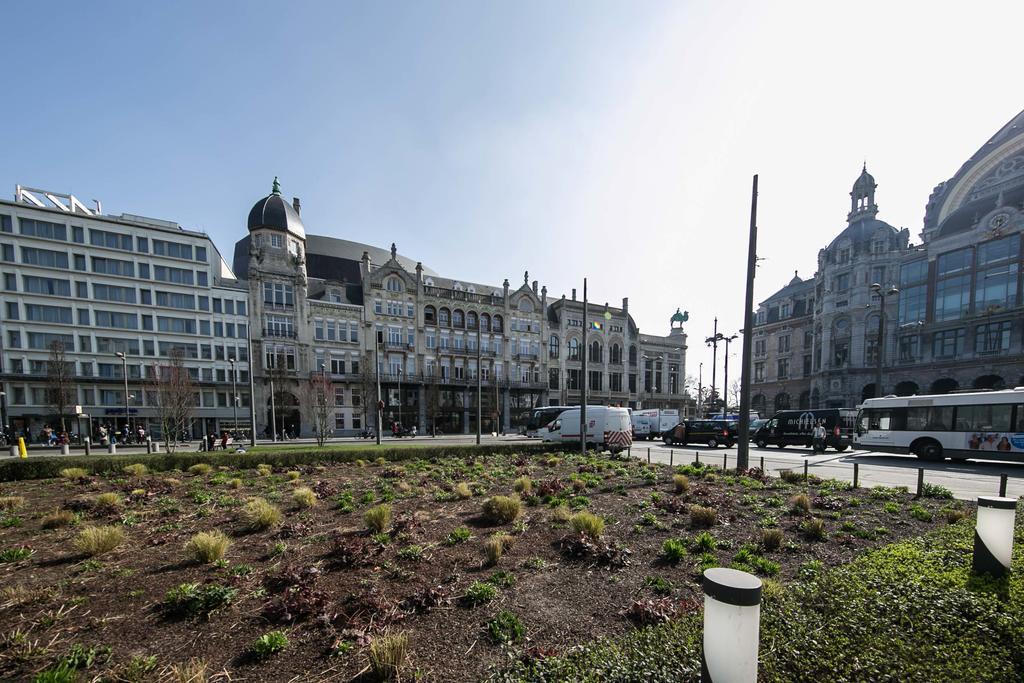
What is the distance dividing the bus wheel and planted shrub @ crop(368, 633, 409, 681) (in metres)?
27.2

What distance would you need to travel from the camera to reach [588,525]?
23.9 ft

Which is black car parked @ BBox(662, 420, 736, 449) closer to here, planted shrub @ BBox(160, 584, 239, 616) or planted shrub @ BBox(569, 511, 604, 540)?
planted shrub @ BBox(569, 511, 604, 540)

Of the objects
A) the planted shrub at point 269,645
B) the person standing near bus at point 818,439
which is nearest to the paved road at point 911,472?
the person standing near bus at point 818,439

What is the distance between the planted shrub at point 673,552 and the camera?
250 inches

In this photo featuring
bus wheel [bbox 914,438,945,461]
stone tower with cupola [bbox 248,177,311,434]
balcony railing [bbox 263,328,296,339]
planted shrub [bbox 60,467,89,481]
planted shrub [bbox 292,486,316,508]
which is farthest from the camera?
balcony railing [bbox 263,328,296,339]

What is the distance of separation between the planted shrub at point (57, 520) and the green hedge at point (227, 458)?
285 inches

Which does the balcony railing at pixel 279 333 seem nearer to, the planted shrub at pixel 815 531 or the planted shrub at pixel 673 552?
the planted shrub at pixel 673 552

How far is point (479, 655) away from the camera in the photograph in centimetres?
Answer: 418

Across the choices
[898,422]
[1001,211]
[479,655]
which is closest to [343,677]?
[479,655]

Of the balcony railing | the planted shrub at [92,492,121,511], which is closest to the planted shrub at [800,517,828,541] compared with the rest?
the planted shrub at [92,492,121,511]

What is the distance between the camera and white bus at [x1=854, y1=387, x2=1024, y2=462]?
56.7 feet

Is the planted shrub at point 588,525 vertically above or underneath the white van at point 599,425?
above

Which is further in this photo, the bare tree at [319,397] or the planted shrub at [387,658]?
the bare tree at [319,397]

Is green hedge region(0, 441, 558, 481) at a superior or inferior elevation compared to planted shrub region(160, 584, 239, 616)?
inferior
